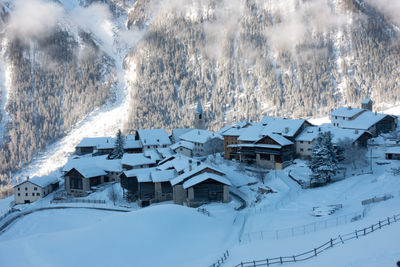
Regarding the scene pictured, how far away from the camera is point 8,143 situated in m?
164

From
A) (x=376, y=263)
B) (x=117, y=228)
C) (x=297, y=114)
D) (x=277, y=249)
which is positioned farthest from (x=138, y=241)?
(x=297, y=114)

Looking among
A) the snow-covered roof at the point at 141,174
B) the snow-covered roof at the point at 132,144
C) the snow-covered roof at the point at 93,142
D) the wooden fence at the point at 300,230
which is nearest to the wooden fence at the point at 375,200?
the wooden fence at the point at 300,230

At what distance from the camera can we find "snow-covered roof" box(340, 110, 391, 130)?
67588 millimetres

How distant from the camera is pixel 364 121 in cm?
6975

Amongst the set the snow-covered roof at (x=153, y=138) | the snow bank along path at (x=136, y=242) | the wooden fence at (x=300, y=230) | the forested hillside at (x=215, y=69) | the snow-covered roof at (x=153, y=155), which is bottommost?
the snow bank along path at (x=136, y=242)

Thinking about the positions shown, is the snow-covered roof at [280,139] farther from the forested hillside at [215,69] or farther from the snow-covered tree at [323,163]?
the forested hillside at [215,69]

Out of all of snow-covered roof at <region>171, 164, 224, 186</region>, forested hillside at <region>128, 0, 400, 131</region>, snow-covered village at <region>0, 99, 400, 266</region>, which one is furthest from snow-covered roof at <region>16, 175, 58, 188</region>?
forested hillside at <region>128, 0, 400, 131</region>

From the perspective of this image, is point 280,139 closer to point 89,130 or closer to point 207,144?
point 207,144

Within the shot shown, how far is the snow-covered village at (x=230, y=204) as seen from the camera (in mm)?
Answer: 25562

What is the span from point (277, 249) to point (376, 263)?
863cm

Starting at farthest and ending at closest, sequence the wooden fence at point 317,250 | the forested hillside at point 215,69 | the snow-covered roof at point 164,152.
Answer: the forested hillside at point 215,69
the snow-covered roof at point 164,152
the wooden fence at point 317,250

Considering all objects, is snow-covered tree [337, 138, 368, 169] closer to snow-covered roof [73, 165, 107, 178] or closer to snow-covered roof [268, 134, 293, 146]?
snow-covered roof [268, 134, 293, 146]

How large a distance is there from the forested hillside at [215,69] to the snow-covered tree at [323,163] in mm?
98883

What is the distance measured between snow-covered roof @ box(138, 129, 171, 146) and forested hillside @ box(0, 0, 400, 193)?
227 feet
